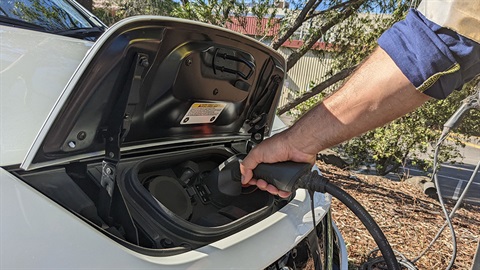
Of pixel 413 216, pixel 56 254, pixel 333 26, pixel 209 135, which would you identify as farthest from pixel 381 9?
pixel 56 254

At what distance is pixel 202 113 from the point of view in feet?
6.67

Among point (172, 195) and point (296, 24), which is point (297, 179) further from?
point (296, 24)

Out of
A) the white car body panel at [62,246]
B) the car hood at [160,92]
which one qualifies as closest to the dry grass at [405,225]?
the car hood at [160,92]

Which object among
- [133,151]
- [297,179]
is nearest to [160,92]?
[133,151]

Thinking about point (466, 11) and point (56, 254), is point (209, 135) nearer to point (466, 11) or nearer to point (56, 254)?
point (56, 254)

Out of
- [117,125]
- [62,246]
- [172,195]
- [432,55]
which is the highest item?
[432,55]

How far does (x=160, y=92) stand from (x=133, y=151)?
288 millimetres

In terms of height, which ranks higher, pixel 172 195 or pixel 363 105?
pixel 363 105

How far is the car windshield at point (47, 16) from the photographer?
201 centimetres

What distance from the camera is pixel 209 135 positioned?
7.22 ft

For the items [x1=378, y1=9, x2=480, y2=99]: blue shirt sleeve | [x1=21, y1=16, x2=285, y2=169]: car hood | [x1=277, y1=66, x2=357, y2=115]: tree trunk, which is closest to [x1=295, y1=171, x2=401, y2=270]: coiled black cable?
[x1=378, y1=9, x2=480, y2=99]: blue shirt sleeve

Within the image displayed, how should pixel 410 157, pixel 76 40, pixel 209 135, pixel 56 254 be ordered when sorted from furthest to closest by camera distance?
pixel 410 157
pixel 209 135
pixel 76 40
pixel 56 254

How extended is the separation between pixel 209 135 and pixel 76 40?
32.4 inches

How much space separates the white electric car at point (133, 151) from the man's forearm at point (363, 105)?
0.46 metres
